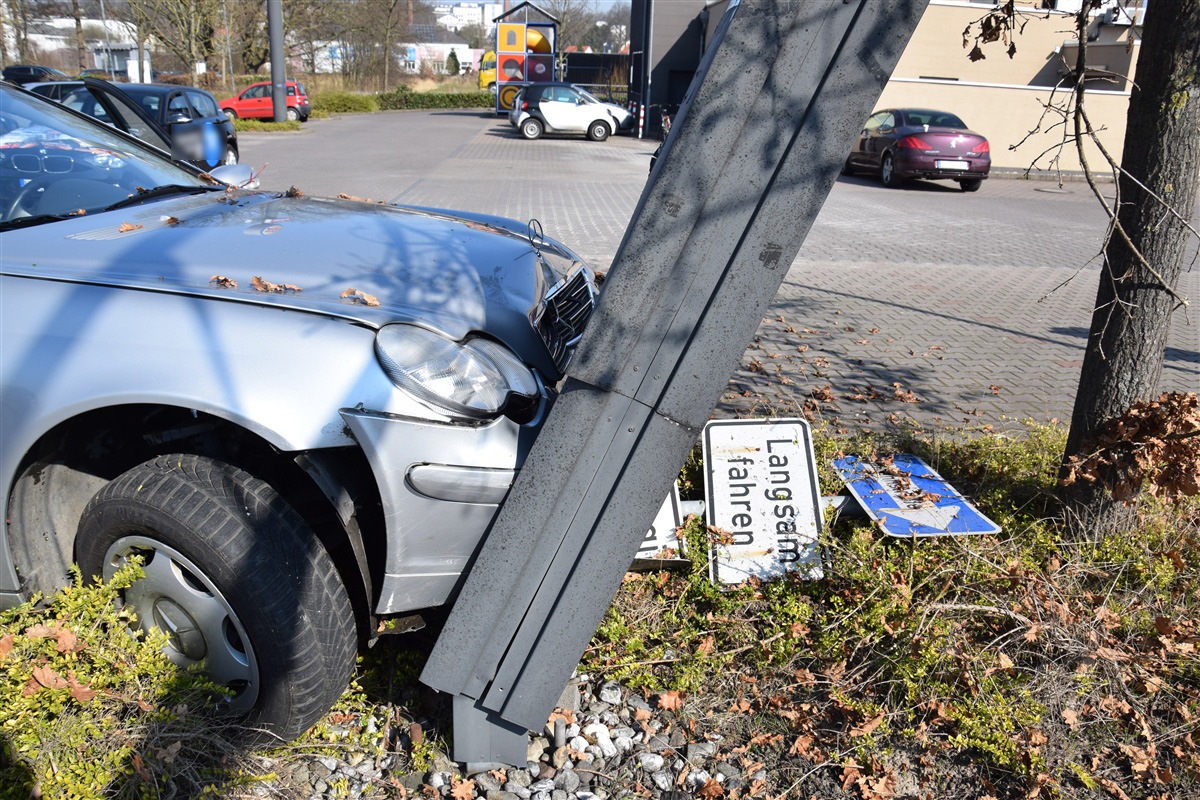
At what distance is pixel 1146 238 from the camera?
136 inches

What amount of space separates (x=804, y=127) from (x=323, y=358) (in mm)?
1399

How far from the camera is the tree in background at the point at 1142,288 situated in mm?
3234

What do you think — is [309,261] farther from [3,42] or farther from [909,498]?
[3,42]

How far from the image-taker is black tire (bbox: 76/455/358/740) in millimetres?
2406

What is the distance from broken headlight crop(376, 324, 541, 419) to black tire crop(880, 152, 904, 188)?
17.2m

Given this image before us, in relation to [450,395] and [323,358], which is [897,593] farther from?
[323,358]

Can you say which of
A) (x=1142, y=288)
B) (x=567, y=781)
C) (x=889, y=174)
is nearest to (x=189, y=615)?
(x=567, y=781)

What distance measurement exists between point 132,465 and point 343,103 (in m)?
40.6

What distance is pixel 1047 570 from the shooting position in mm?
3395

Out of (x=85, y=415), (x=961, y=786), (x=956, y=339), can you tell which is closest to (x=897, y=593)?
(x=961, y=786)

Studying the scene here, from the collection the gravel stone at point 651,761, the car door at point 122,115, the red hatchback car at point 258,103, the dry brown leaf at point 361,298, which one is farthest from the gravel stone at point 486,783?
the red hatchback car at point 258,103

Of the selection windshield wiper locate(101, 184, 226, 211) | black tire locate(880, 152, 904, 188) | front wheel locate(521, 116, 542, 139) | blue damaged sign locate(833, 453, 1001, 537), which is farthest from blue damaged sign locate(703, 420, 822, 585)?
front wheel locate(521, 116, 542, 139)

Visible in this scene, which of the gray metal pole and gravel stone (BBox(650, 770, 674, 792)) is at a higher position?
the gray metal pole

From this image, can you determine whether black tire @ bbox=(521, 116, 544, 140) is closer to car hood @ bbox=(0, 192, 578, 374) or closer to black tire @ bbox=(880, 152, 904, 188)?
black tire @ bbox=(880, 152, 904, 188)
